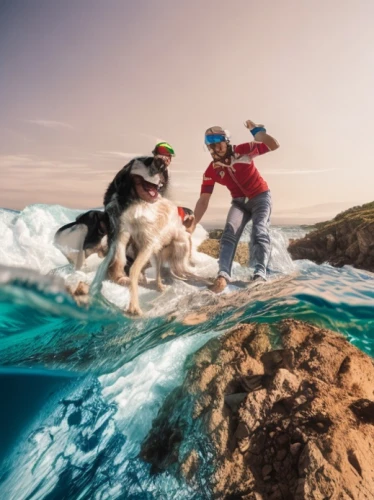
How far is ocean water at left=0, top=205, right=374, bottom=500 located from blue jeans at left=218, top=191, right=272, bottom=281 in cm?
34

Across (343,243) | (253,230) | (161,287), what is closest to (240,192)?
(253,230)

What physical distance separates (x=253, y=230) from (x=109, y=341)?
8.30ft

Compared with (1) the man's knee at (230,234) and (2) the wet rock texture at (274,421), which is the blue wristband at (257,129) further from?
(2) the wet rock texture at (274,421)

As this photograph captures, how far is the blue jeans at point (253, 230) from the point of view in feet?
14.8

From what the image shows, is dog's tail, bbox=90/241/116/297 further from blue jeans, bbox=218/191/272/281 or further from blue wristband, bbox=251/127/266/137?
blue wristband, bbox=251/127/266/137

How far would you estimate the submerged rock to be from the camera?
357 inches

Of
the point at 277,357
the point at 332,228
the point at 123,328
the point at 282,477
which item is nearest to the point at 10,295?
the point at 123,328

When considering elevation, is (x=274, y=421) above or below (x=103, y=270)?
below

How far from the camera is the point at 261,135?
4.15 metres

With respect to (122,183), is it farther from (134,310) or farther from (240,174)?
(240,174)

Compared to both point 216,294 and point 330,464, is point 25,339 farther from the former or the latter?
point 330,464

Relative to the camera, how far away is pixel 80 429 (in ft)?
13.8

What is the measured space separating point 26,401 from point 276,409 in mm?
5929

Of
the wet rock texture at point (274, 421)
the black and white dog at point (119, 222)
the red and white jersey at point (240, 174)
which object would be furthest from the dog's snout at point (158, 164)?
the wet rock texture at point (274, 421)
